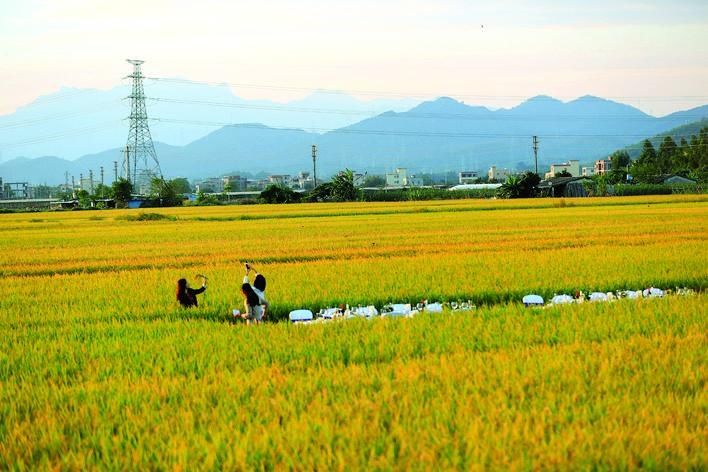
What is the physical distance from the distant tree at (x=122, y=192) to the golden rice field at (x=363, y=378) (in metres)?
67.5

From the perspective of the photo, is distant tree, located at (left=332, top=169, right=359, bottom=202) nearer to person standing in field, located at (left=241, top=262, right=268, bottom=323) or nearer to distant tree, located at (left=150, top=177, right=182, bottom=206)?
distant tree, located at (left=150, top=177, right=182, bottom=206)

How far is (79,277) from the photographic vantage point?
42.7 feet

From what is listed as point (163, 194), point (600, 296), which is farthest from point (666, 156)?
point (600, 296)

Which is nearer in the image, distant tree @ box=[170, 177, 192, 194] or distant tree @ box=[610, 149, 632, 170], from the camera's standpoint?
distant tree @ box=[170, 177, 192, 194]

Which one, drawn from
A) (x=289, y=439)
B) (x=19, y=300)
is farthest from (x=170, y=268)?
(x=289, y=439)

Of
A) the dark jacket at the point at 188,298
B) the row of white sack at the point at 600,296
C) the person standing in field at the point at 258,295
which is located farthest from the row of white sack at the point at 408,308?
the dark jacket at the point at 188,298

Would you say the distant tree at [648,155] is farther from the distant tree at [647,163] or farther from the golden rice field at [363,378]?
the golden rice field at [363,378]

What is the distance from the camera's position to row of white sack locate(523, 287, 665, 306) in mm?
9008

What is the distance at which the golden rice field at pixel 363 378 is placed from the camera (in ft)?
12.3

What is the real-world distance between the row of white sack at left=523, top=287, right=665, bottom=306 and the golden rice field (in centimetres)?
22

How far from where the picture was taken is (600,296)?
9469 millimetres

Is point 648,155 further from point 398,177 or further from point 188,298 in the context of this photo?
point 188,298

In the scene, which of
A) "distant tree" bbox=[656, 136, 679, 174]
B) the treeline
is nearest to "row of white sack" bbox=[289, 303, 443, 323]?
the treeline

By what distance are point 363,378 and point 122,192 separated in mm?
75337
